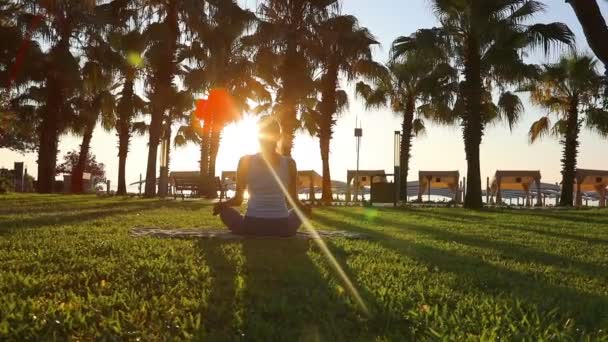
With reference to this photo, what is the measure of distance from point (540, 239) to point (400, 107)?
24.2m

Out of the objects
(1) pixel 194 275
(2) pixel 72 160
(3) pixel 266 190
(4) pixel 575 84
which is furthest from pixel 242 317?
(2) pixel 72 160

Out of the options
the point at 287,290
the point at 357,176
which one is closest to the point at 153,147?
the point at 357,176

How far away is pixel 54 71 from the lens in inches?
874

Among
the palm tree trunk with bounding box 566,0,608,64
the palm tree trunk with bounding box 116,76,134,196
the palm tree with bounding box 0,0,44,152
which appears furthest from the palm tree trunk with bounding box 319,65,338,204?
the palm tree trunk with bounding box 566,0,608,64

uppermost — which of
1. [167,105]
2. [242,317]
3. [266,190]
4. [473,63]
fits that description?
[473,63]

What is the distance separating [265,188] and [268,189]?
0.12 feet

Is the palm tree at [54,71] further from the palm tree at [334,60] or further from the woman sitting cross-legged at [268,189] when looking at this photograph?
the woman sitting cross-legged at [268,189]

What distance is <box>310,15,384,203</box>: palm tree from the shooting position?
23.1 meters

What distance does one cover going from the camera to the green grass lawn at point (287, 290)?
118 inches

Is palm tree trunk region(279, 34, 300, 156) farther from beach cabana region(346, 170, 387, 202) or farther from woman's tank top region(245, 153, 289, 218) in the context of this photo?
woman's tank top region(245, 153, 289, 218)

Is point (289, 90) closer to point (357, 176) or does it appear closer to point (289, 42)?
point (289, 42)

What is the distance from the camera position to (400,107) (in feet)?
106

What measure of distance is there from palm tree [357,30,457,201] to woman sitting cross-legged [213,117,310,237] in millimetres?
14584

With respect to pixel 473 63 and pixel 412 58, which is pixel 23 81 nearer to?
pixel 412 58
